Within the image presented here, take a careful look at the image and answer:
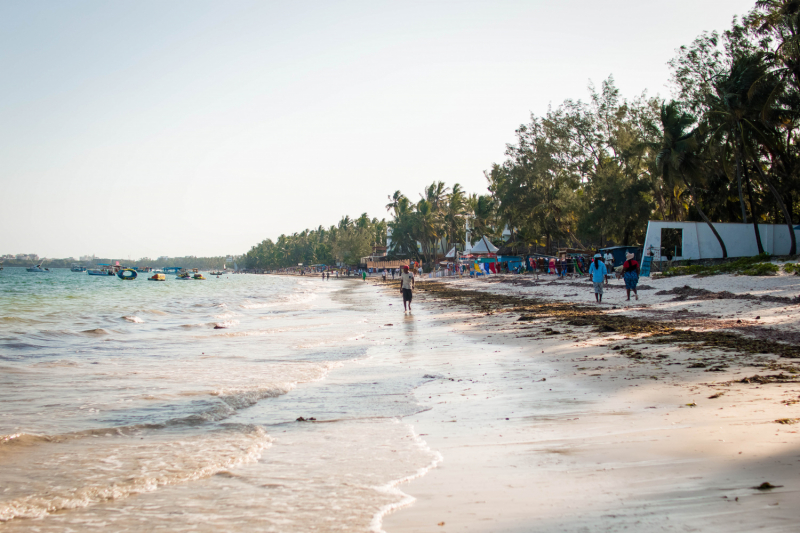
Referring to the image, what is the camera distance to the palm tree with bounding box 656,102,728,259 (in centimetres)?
2998

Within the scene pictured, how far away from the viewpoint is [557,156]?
146 feet

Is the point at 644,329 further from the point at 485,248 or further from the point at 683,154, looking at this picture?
the point at 485,248

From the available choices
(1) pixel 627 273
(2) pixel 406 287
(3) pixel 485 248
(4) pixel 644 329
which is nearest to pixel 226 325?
(2) pixel 406 287

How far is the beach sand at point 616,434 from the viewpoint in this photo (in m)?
2.90

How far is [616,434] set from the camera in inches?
169

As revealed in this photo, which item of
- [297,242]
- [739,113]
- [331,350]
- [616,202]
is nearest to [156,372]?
[331,350]

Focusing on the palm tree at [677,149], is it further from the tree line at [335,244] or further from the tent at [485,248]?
the tree line at [335,244]

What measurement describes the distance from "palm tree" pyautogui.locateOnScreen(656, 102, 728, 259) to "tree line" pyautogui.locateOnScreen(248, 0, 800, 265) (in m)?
0.06

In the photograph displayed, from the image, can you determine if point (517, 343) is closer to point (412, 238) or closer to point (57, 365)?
point (57, 365)

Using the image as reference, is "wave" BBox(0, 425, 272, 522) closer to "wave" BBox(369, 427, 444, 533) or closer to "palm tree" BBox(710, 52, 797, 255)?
"wave" BBox(369, 427, 444, 533)

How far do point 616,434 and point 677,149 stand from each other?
31.0m

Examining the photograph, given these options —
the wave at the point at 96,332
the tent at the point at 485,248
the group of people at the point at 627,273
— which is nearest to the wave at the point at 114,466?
the wave at the point at 96,332

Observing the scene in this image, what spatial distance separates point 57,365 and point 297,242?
175 metres

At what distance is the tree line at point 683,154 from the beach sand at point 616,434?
75.0 ft
